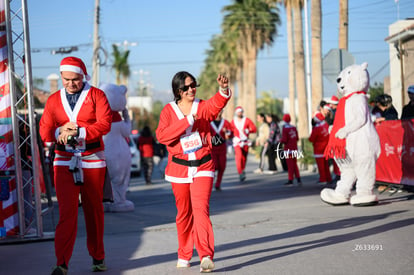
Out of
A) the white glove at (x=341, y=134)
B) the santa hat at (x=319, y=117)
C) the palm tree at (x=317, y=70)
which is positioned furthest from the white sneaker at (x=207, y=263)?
the palm tree at (x=317, y=70)

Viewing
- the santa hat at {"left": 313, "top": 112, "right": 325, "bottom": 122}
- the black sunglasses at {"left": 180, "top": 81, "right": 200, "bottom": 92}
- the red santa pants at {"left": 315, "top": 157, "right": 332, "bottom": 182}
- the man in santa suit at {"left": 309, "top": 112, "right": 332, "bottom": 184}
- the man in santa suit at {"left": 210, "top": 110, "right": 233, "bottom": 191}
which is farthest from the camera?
the man in santa suit at {"left": 210, "top": 110, "right": 233, "bottom": 191}

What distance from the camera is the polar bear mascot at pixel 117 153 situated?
537 inches

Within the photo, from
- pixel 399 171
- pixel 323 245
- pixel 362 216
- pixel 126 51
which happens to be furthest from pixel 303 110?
pixel 126 51

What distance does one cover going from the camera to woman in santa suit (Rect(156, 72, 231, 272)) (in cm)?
669

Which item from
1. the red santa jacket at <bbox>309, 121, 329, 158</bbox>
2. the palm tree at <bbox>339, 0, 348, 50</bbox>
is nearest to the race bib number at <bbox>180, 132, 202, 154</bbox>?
the red santa jacket at <bbox>309, 121, 329, 158</bbox>

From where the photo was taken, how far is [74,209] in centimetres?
685

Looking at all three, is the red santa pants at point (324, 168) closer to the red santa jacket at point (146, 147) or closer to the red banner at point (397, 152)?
the red banner at point (397, 152)

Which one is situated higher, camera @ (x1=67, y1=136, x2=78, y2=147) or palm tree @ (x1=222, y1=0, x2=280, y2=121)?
palm tree @ (x1=222, y1=0, x2=280, y2=121)

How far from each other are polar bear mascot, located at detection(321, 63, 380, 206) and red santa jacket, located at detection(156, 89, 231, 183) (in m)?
5.03

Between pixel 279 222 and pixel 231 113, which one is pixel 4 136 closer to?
pixel 279 222

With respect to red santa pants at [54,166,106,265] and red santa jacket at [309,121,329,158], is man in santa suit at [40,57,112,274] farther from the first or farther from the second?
red santa jacket at [309,121,329,158]

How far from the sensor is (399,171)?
43.8ft

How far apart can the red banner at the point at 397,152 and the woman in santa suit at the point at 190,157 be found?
682 cm

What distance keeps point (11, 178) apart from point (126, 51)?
6442cm
